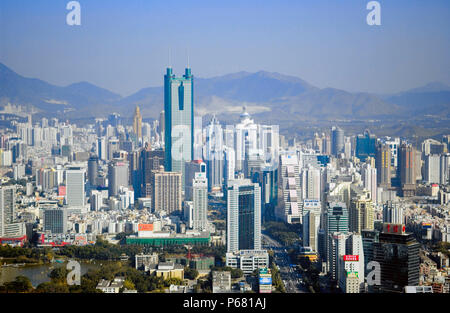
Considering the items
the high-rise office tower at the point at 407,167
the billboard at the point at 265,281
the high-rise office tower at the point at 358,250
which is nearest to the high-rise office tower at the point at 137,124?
the high-rise office tower at the point at 407,167

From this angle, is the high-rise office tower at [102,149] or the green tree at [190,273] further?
the high-rise office tower at [102,149]

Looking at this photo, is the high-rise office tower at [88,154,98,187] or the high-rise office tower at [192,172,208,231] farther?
the high-rise office tower at [88,154,98,187]

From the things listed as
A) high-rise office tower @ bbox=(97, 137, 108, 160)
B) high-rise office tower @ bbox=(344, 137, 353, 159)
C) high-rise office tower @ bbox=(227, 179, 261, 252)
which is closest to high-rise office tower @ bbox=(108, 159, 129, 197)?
high-rise office tower @ bbox=(97, 137, 108, 160)

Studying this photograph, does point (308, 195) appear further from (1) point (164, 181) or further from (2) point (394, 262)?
(2) point (394, 262)

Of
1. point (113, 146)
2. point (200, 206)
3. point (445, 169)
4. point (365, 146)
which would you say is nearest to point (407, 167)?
point (445, 169)

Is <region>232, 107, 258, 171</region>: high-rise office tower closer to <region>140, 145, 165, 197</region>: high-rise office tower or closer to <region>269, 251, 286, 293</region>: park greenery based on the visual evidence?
<region>140, 145, 165, 197</region>: high-rise office tower

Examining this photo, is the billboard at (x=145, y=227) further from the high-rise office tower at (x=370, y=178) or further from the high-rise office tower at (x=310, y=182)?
the high-rise office tower at (x=370, y=178)

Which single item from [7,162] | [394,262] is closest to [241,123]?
[7,162]
